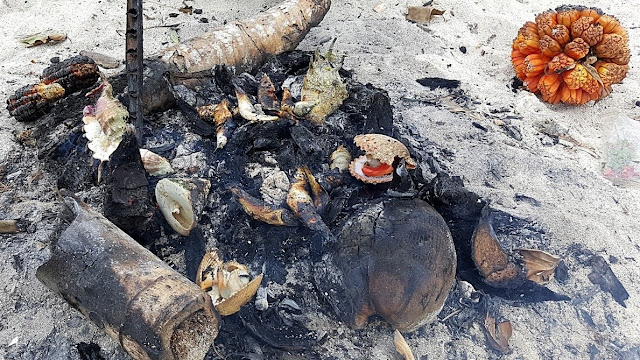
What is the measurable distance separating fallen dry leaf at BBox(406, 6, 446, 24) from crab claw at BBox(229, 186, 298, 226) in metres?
3.16

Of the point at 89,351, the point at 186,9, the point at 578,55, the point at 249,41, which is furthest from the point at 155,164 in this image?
the point at 578,55

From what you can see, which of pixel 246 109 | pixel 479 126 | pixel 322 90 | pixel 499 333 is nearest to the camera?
pixel 499 333

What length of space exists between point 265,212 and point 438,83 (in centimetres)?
220

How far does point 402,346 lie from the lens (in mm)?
1969

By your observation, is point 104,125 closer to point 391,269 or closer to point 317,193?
point 317,193

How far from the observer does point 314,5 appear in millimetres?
3996

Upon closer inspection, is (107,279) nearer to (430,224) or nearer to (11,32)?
(430,224)

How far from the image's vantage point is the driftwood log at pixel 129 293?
1546 millimetres

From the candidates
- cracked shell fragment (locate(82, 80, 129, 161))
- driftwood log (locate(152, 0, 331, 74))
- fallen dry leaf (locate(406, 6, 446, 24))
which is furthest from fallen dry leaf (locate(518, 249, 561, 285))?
fallen dry leaf (locate(406, 6, 446, 24))

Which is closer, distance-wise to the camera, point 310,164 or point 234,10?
point 310,164

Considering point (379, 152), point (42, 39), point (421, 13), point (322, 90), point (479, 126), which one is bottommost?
point (42, 39)

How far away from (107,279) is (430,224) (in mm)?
1326

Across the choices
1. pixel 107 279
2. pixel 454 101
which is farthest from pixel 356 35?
pixel 107 279

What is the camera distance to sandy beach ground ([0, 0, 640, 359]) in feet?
6.72
